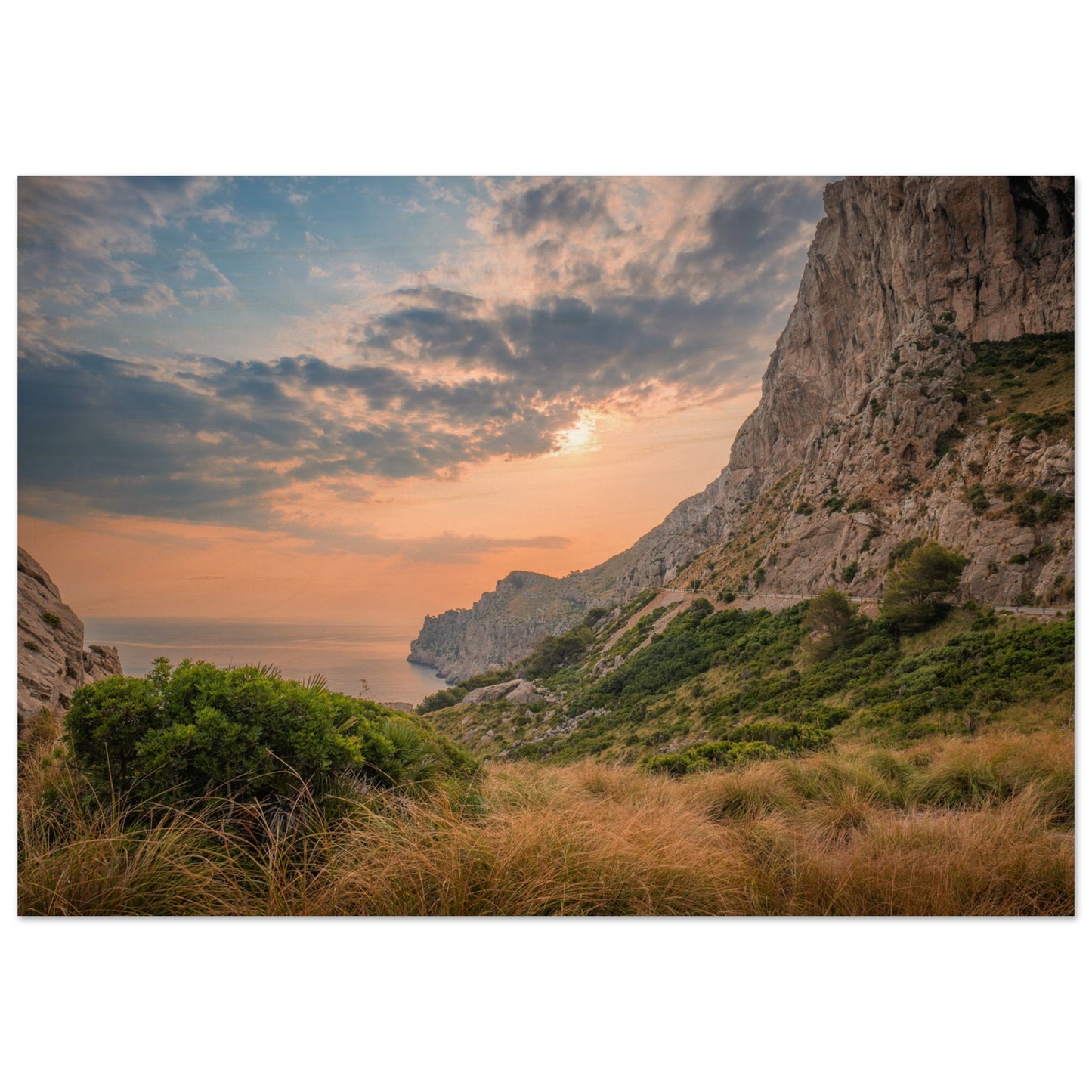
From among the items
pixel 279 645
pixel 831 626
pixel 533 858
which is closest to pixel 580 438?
pixel 279 645

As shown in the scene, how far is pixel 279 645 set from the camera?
526cm

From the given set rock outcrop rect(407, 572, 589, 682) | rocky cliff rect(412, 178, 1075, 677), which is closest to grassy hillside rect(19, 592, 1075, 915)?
rocky cliff rect(412, 178, 1075, 677)

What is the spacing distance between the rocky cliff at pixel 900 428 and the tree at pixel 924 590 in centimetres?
57

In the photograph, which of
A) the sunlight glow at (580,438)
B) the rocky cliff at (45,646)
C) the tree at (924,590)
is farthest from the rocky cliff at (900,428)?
the rocky cliff at (45,646)

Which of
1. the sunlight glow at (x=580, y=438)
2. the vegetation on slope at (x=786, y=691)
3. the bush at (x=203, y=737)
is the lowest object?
the vegetation on slope at (x=786, y=691)

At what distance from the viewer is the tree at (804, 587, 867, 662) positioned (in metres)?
12.2

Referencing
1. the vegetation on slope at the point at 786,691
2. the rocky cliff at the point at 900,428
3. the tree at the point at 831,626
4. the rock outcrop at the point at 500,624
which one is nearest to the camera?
the vegetation on slope at the point at 786,691

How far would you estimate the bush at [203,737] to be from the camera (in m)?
2.74

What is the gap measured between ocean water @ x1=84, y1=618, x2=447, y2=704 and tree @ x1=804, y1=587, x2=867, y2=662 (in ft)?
33.4

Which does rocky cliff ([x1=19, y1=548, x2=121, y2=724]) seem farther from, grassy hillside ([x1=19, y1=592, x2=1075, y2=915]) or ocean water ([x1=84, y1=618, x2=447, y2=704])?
grassy hillside ([x1=19, y1=592, x2=1075, y2=915])

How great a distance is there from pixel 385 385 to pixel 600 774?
4.36m

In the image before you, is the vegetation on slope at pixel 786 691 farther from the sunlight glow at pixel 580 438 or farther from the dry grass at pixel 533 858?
the sunlight glow at pixel 580 438

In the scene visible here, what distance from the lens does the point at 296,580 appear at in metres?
5.61
